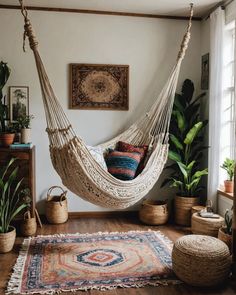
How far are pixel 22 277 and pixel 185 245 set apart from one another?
3.89ft

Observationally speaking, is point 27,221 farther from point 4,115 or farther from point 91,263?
point 4,115

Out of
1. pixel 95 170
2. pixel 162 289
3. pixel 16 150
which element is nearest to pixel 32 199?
pixel 16 150

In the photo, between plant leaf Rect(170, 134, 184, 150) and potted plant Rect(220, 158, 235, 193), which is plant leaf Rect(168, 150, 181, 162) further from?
potted plant Rect(220, 158, 235, 193)

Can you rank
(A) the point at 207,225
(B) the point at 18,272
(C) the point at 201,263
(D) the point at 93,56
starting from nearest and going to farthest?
(C) the point at 201,263
(B) the point at 18,272
(A) the point at 207,225
(D) the point at 93,56

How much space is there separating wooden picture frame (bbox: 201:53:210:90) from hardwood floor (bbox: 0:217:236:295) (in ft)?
5.39

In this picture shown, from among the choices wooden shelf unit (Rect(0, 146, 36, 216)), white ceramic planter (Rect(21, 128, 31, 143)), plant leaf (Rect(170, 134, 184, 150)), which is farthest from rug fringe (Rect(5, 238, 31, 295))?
plant leaf (Rect(170, 134, 184, 150))

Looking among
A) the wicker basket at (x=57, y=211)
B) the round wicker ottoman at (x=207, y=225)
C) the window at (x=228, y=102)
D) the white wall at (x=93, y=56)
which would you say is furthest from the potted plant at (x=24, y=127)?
the window at (x=228, y=102)

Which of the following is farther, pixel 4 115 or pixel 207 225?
pixel 4 115

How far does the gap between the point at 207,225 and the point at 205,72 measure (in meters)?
1.77

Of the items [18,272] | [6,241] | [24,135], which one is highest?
[24,135]

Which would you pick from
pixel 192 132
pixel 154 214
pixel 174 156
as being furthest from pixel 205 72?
pixel 154 214

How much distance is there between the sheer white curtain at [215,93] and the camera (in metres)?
3.51

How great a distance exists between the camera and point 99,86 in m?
3.99

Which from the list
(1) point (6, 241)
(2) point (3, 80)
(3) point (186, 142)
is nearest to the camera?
(1) point (6, 241)
